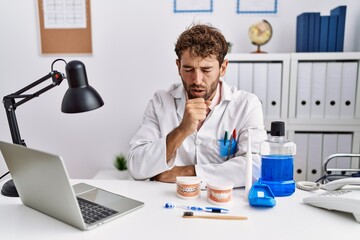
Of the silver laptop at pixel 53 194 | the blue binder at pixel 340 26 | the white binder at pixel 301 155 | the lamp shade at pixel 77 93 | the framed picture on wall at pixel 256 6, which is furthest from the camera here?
the framed picture on wall at pixel 256 6

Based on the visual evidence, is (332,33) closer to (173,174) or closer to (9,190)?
(173,174)

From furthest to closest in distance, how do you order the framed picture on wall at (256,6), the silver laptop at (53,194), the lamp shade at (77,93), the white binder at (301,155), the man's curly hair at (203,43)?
the framed picture on wall at (256,6)
the white binder at (301,155)
the man's curly hair at (203,43)
the lamp shade at (77,93)
the silver laptop at (53,194)

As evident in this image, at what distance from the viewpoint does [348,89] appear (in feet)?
6.27

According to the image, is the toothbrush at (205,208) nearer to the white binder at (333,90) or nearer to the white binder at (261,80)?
the white binder at (261,80)

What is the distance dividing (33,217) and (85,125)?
1496 millimetres

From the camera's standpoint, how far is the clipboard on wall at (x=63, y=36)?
7.36 ft

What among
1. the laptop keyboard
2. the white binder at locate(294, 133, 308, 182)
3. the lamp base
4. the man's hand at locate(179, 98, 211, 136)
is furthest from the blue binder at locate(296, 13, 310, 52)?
the lamp base

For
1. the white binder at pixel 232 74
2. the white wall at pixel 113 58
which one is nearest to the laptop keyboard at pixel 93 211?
the white binder at pixel 232 74

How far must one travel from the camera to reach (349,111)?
1.94m

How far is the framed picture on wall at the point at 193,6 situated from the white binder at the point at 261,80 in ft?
1.76

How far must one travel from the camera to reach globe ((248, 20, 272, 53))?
2.01m

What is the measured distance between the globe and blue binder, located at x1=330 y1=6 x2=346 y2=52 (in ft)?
1.23

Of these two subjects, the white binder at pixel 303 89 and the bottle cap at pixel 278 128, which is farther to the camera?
the white binder at pixel 303 89

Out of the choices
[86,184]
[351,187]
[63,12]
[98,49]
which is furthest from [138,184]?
[63,12]
